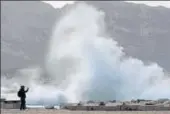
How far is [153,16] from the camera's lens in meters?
128

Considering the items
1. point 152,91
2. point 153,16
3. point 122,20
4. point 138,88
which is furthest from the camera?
point 122,20

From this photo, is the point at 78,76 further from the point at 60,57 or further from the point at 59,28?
the point at 59,28

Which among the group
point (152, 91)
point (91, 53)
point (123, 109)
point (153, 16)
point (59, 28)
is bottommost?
point (123, 109)

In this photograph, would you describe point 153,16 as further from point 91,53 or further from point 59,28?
point 91,53

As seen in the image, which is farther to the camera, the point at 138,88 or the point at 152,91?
the point at 138,88

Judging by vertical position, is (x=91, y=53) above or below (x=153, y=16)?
below

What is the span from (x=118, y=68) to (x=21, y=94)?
115ft

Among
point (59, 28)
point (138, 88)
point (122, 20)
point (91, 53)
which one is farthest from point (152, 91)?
point (122, 20)

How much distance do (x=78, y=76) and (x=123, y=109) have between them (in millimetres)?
43333

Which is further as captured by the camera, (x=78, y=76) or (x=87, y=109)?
(x=78, y=76)

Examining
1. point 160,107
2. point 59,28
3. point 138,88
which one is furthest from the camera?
point 59,28

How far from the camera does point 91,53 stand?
74125mm

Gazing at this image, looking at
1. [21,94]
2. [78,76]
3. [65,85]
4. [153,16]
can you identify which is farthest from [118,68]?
[153,16]

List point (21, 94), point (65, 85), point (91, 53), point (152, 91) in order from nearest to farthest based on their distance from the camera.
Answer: point (21, 94), point (152, 91), point (91, 53), point (65, 85)
